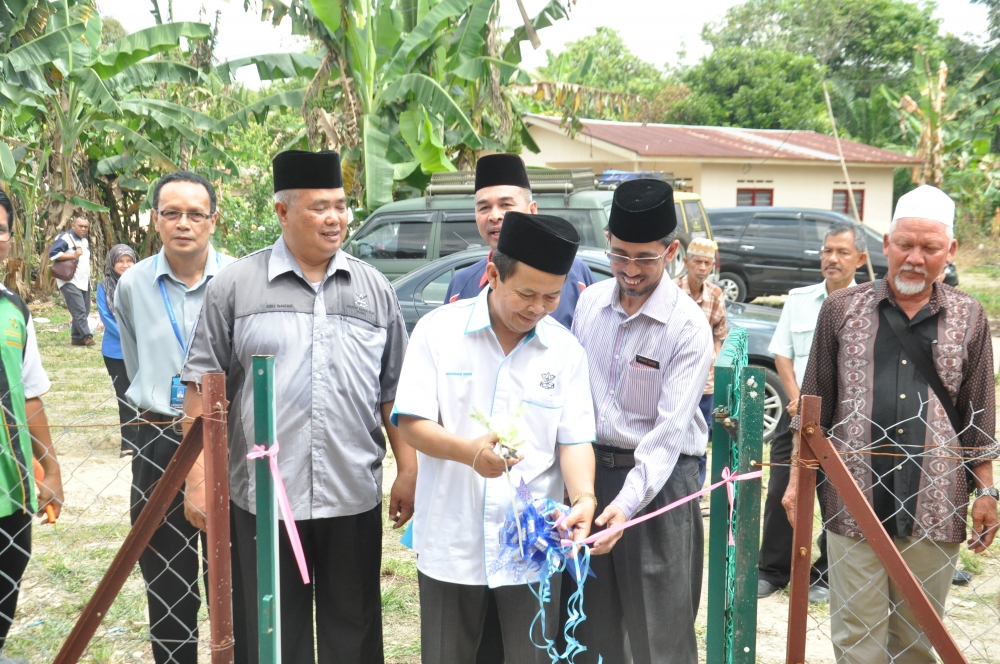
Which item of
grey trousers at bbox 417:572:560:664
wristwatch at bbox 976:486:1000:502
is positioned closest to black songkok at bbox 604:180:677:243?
grey trousers at bbox 417:572:560:664

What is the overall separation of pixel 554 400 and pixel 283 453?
984mm

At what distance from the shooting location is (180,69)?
13.6m

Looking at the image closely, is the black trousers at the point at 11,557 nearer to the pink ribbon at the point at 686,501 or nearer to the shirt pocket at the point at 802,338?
the pink ribbon at the point at 686,501

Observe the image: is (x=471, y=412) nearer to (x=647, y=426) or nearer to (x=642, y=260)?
(x=647, y=426)

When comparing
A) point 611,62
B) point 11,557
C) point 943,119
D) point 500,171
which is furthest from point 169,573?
point 611,62

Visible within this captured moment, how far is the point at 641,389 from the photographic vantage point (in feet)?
9.59

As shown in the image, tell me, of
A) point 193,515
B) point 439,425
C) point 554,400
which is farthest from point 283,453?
Answer: point 554,400

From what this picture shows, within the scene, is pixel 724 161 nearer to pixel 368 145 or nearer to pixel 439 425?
pixel 368 145

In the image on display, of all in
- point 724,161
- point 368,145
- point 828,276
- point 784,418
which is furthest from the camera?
point 724,161

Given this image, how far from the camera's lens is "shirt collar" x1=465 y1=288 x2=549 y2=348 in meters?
2.67

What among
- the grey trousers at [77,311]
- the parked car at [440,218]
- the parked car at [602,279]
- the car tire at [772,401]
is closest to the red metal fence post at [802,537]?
the parked car at [602,279]

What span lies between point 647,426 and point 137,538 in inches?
63.9

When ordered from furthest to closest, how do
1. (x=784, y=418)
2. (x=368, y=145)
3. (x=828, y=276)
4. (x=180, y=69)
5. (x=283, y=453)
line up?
(x=180, y=69) → (x=368, y=145) → (x=784, y=418) → (x=828, y=276) → (x=283, y=453)

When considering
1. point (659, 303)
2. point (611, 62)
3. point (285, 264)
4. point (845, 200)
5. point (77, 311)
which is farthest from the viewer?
point (611, 62)
